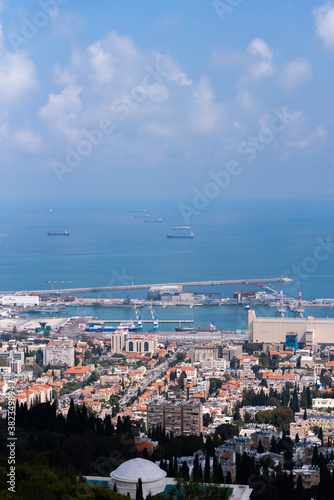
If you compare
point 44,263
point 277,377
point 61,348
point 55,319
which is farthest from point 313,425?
point 44,263

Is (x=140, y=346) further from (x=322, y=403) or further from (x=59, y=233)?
(x=59, y=233)

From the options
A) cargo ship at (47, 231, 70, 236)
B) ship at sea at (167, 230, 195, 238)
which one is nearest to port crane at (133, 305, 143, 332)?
ship at sea at (167, 230, 195, 238)

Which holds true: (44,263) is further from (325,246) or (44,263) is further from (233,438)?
(233,438)

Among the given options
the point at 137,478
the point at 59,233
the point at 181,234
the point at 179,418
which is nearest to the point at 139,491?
the point at 137,478

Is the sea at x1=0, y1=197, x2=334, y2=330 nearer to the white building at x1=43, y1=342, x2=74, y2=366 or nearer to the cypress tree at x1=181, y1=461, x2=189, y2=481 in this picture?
the white building at x1=43, y1=342, x2=74, y2=366

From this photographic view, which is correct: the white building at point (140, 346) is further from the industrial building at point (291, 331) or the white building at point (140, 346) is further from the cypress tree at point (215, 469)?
the cypress tree at point (215, 469)

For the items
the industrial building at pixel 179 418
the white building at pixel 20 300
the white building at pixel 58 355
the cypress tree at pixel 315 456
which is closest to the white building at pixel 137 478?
the cypress tree at pixel 315 456
